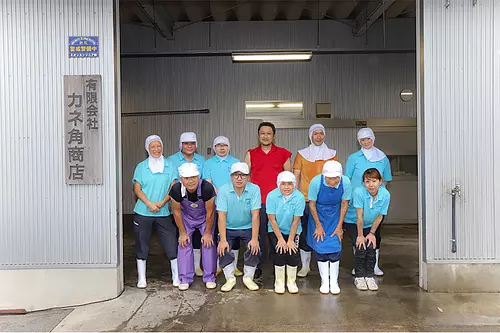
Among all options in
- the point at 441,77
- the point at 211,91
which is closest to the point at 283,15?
the point at 211,91

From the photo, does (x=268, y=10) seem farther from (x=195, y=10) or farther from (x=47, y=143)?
(x=47, y=143)

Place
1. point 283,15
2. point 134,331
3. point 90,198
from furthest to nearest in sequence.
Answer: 1. point 283,15
2. point 90,198
3. point 134,331

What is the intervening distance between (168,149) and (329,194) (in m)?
6.01

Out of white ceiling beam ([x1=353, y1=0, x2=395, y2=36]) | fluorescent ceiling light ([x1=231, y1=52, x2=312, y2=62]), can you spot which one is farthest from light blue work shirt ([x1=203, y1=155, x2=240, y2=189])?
white ceiling beam ([x1=353, y1=0, x2=395, y2=36])

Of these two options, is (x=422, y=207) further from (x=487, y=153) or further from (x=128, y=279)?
(x=128, y=279)

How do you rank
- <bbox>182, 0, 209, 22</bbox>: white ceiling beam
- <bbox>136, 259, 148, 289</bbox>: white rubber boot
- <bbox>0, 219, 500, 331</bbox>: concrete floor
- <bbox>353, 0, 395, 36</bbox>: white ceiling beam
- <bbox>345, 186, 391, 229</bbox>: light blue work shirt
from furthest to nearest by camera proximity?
<bbox>182, 0, 209, 22</bbox>: white ceiling beam, <bbox>353, 0, 395, 36</bbox>: white ceiling beam, <bbox>136, 259, 148, 289</bbox>: white rubber boot, <bbox>345, 186, 391, 229</bbox>: light blue work shirt, <bbox>0, 219, 500, 331</bbox>: concrete floor

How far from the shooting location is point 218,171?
4.99m

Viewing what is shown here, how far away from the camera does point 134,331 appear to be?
3.58 metres

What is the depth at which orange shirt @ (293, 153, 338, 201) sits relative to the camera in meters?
5.01

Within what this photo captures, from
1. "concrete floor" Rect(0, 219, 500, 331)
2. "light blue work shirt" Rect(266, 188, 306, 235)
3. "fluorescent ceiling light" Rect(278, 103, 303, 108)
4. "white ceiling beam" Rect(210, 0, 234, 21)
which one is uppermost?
"white ceiling beam" Rect(210, 0, 234, 21)

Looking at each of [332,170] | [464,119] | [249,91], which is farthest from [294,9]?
[332,170]

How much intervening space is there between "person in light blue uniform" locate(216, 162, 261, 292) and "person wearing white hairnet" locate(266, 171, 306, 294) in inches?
6.3

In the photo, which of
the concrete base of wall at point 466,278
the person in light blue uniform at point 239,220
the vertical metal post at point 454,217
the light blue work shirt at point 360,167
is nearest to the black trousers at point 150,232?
the person in light blue uniform at point 239,220

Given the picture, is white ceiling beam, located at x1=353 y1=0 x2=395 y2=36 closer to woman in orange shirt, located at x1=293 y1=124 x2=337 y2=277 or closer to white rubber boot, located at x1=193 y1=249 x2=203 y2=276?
woman in orange shirt, located at x1=293 y1=124 x2=337 y2=277
